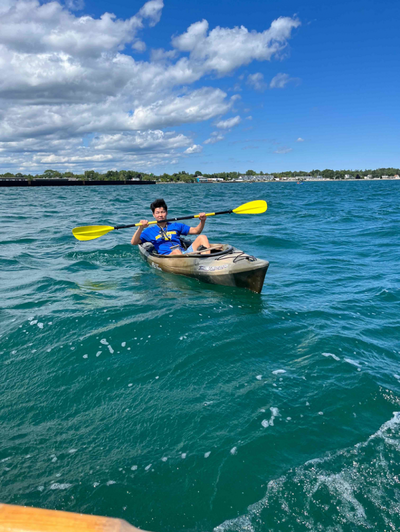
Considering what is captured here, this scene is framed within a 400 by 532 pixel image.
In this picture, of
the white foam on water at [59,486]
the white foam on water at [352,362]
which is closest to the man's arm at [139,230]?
the white foam on water at [352,362]

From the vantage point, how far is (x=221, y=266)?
6.93 m

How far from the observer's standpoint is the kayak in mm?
6628

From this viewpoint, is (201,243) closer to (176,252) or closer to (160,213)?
(176,252)

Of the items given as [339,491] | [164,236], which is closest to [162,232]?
[164,236]

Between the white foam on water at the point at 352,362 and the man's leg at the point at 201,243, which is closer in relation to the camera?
the white foam on water at the point at 352,362

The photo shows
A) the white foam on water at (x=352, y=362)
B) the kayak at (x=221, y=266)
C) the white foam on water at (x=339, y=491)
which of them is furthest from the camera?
the kayak at (x=221, y=266)

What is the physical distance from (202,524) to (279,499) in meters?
0.59

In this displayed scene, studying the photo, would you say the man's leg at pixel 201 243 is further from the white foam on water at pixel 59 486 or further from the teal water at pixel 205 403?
the white foam on water at pixel 59 486

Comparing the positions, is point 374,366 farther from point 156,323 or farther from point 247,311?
point 156,323

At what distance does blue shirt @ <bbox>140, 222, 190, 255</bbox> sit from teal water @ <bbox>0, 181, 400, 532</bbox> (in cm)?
149

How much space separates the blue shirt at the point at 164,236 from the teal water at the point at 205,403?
1486mm

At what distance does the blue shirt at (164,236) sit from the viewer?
28.7ft

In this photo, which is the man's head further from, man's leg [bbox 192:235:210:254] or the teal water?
the teal water

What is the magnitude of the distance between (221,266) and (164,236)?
7.94 feet
